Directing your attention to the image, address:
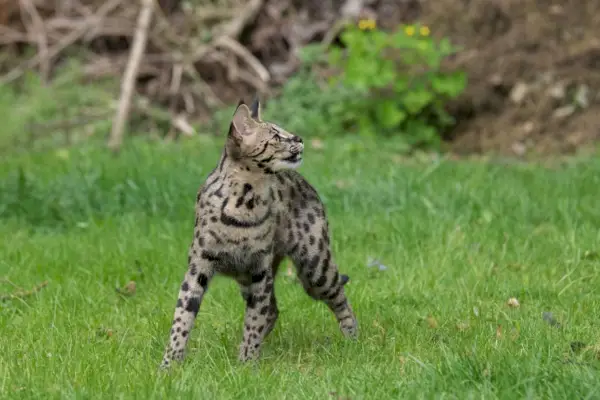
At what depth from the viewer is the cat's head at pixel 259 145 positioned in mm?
5066

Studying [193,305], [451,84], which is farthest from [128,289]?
[451,84]

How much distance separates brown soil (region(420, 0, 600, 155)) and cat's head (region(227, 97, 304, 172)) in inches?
305

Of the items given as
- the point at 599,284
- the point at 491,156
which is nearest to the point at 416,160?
the point at 491,156

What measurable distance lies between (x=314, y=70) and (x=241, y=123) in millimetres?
9004

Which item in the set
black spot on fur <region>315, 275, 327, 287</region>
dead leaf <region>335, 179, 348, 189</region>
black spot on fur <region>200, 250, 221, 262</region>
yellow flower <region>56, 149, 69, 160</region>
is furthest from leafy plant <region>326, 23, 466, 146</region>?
black spot on fur <region>200, 250, 221, 262</region>

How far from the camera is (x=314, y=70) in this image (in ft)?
45.8

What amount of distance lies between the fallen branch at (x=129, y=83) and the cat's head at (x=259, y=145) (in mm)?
6543

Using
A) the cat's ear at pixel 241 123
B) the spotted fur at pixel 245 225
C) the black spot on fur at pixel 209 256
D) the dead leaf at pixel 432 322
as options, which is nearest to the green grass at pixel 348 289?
the dead leaf at pixel 432 322

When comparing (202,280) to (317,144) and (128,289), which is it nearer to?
(128,289)

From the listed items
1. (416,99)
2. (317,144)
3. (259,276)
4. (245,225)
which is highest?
(245,225)

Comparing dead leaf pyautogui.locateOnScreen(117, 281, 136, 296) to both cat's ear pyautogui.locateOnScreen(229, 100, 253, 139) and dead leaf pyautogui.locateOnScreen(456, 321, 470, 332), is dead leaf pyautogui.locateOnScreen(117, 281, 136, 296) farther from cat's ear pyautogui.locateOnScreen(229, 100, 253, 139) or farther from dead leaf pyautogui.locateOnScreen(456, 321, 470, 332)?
dead leaf pyautogui.locateOnScreen(456, 321, 470, 332)

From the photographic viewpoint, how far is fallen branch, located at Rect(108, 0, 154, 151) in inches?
466

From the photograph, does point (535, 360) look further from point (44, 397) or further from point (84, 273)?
point (84, 273)

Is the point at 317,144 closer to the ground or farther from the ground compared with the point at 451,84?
closer to the ground
